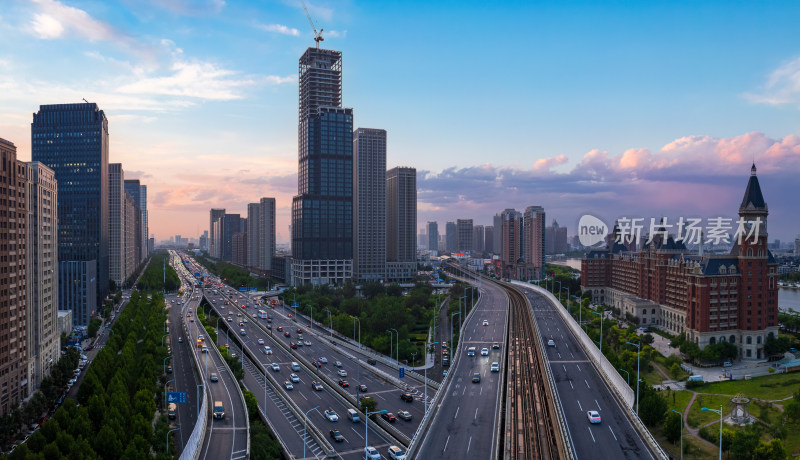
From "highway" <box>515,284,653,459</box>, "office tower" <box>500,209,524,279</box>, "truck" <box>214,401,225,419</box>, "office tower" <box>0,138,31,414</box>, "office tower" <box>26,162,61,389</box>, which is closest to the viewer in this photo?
"highway" <box>515,284,653,459</box>

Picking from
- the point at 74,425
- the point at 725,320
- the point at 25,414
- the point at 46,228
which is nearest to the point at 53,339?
the point at 46,228

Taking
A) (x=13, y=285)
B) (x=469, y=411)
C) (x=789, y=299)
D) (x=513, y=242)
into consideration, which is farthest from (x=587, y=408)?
(x=513, y=242)

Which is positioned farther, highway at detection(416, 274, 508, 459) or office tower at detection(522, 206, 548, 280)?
office tower at detection(522, 206, 548, 280)

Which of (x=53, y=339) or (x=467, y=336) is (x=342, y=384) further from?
(x=53, y=339)

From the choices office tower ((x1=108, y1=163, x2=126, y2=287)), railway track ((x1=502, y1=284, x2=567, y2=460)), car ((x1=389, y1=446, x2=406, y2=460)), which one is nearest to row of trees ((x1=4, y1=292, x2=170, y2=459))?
car ((x1=389, y1=446, x2=406, y2=460))

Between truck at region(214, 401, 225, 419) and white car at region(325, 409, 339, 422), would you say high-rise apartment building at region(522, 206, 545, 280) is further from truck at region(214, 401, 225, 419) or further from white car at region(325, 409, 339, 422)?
truck at region(214, 401, 225, 419)

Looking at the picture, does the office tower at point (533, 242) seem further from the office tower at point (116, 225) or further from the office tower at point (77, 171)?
the office tower at point (116, 225)

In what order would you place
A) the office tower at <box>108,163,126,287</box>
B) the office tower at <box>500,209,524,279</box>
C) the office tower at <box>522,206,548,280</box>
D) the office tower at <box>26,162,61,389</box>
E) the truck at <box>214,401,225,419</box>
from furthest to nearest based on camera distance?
the office tower at <box>500,209,524,279</box> < the office tower at <box>522,206,548,280</box> < the office tower at <box>108,163,126,287</box> < the office tower at <box>26,162,61,389</box> < the truck at <box>214,401,225,419</box>

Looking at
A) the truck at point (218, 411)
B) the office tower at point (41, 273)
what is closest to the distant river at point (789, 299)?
the truck at point (218, 411)
